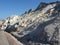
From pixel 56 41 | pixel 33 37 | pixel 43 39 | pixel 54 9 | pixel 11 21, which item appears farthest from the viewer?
pixel 11 21

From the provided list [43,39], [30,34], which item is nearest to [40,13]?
[30,34]

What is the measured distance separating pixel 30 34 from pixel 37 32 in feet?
3.84

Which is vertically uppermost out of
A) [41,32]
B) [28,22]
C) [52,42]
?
[28,22]

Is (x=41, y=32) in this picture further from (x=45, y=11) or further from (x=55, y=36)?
(x=45, y=11)

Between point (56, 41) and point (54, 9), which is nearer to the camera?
point (56, 41)

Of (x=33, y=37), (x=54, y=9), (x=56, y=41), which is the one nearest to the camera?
(x=56, y=41)

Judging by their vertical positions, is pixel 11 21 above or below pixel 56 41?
above

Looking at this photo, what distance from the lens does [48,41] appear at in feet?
82.3

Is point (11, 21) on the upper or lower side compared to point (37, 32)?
upper

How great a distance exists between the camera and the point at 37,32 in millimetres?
28891

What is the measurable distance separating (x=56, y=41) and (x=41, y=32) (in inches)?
145

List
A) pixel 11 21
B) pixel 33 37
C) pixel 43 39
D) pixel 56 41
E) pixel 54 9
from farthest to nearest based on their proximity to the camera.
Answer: pixel 11 21
pixel 54 9
pixel 33 37
pixel 43 39
pixel 56 41

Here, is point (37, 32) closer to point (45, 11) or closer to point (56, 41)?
point (56, 41)

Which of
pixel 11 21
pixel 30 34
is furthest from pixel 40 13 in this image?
pixel 30 34
